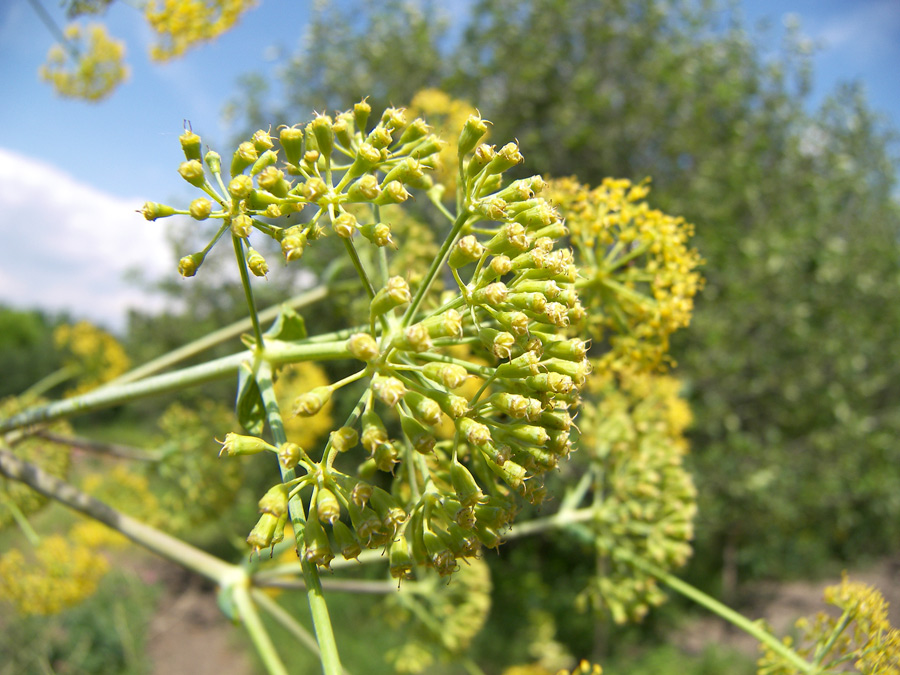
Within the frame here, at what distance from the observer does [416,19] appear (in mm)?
13211

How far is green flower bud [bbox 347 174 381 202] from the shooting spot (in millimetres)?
1783

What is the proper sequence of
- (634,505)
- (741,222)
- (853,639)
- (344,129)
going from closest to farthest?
(344,129) < (853,639) < (634,505) < (741,222)

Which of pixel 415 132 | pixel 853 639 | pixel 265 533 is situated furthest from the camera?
pixel 853 639

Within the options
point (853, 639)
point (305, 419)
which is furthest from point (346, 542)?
point (305, 419)

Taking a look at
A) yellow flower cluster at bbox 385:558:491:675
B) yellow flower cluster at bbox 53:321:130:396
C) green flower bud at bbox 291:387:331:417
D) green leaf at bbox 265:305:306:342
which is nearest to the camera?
green flower bud at bbox 291:387:331:417

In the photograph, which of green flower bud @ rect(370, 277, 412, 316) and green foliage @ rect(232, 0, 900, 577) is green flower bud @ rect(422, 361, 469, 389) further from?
green foliage @ rect(232, 0, 900, 577)

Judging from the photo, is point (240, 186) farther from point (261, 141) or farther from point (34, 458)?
point (34, 458)

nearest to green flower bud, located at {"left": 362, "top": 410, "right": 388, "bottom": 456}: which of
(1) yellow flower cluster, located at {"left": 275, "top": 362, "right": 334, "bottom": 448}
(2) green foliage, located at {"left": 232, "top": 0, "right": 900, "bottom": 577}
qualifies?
(1) yellow flower cluster, located at {"left": 275, "top": 362, "right": 334, "bottom": 448}

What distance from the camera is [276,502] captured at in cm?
156

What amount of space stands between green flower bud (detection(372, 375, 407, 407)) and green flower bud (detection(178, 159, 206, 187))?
850 mm

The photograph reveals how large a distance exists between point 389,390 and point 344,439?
0.21 m

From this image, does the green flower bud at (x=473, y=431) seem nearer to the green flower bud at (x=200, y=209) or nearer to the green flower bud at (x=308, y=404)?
the green flower bud at (x=308, y=404)

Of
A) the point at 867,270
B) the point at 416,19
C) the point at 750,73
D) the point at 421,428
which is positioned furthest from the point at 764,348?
the point at 421,428

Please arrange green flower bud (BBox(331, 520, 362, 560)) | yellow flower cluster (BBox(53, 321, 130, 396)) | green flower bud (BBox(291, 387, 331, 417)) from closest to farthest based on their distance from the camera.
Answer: green flower bud (BBox(291, 387, 331, 417)) → green flower bud (BBox(331, 520, 362, 560)) → yellow flower cluster (BBox(53, 321, 130, 396))
